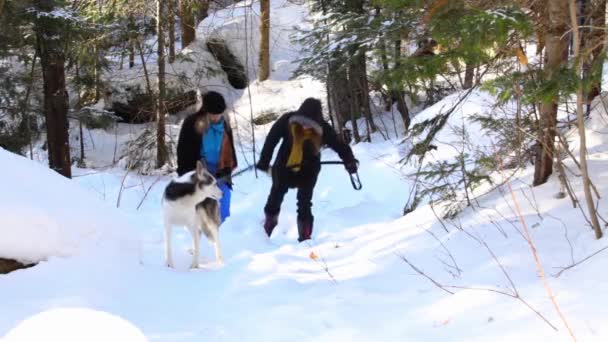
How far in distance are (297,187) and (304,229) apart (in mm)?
596

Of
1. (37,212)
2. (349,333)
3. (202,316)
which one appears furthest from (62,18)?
(349,333)

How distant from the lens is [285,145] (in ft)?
22.3

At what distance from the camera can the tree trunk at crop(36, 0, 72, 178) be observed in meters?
11.8

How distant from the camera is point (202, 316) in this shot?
408 cm

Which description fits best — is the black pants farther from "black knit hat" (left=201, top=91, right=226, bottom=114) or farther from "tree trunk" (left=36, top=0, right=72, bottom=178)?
"tree trunk" (left=36, top=0, right=72, bottom=178)

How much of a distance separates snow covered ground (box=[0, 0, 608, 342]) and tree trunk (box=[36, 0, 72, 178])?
604 centimetres

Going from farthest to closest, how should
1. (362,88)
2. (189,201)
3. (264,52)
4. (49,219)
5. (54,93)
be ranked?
(264,52)
(362,88)
(54,93)
(189,201)
(49,219)

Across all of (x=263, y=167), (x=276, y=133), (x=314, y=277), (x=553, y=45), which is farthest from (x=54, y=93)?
(x=553, y=45)

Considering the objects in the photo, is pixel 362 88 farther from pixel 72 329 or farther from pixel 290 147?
pixel 72 329

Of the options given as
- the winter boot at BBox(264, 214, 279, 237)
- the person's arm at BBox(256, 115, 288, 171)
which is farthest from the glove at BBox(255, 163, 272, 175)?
the winter boot at BBox(264, 214, 279, 237)

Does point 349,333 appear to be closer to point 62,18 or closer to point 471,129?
point 471,129

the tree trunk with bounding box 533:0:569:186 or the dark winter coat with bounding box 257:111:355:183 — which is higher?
the tree trunk with bounding box 533:0:569:186

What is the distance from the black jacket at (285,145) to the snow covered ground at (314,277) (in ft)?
3.24

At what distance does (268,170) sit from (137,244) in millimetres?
1918
